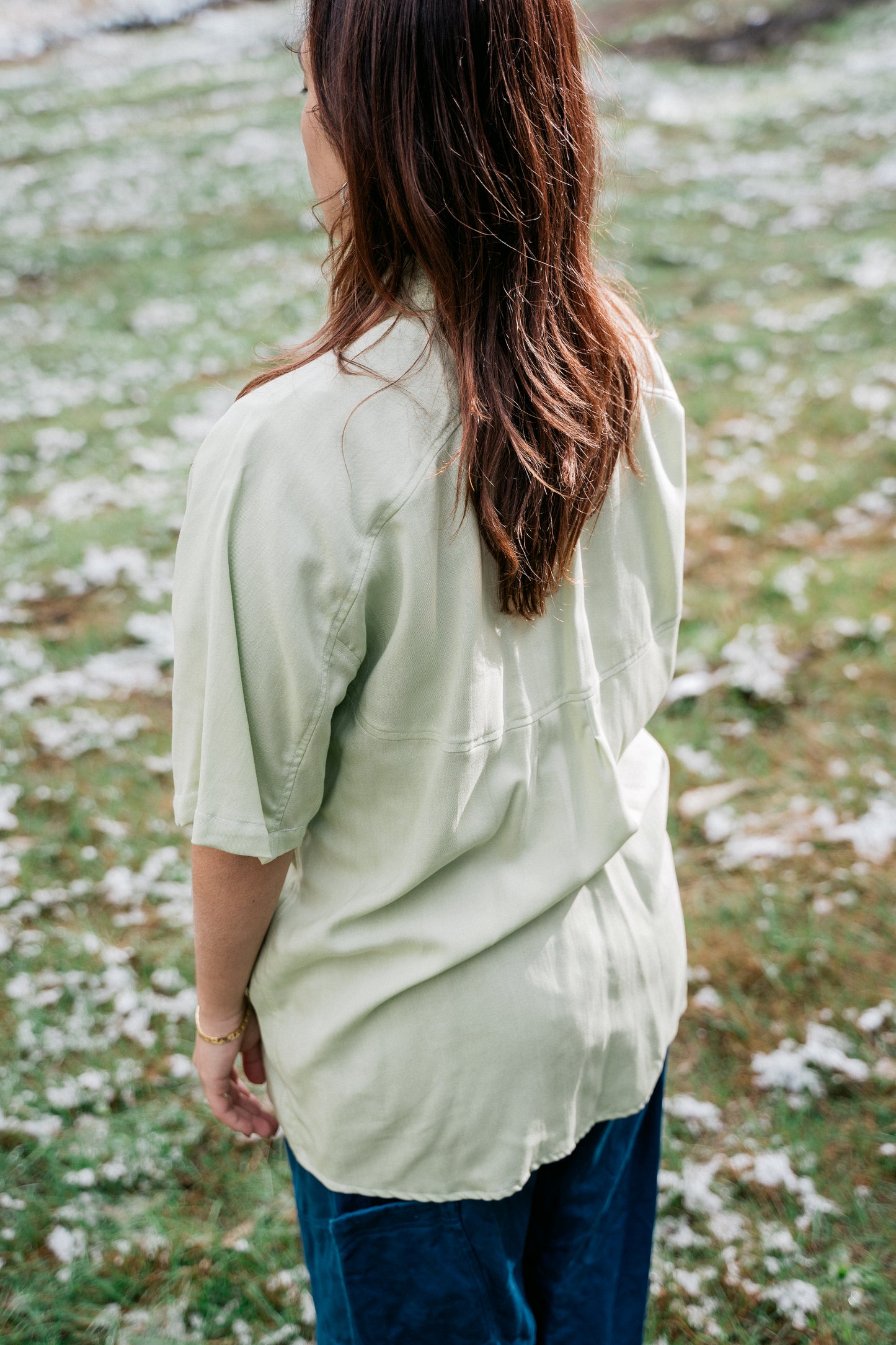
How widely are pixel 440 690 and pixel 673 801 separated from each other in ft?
9.20

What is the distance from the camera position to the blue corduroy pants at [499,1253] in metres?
1.46

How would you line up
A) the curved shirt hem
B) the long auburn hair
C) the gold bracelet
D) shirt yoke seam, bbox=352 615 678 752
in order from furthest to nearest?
1. the gold bracelet
2. the curved shirt hem
3. shirt yoke seam, bbox=352 615 678 752
4. the long auburn hair

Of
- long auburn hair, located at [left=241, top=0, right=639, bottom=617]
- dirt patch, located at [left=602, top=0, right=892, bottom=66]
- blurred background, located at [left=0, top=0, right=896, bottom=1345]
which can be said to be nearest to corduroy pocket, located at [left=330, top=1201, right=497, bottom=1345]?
long auburn hair, located at [left=241, top=0, right=639, bottom=617]

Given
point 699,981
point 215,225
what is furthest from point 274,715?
point 215,225

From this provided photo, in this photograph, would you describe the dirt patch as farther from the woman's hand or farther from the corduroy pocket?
the corduroy pocket

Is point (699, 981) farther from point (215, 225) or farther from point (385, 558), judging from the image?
point (215, 225)

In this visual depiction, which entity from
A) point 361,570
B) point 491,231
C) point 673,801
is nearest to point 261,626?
point 361,570


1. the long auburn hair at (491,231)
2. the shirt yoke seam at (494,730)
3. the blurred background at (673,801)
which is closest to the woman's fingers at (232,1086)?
the shirt yoke seam at (494,730)

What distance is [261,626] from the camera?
1129 millimetres

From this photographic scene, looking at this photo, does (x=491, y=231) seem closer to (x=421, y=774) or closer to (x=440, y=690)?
(x=440, y=690)

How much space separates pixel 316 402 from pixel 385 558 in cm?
17

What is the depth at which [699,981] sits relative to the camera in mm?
3162

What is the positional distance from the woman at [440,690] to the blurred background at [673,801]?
267 millimetres

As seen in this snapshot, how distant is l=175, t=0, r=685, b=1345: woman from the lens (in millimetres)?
1095
